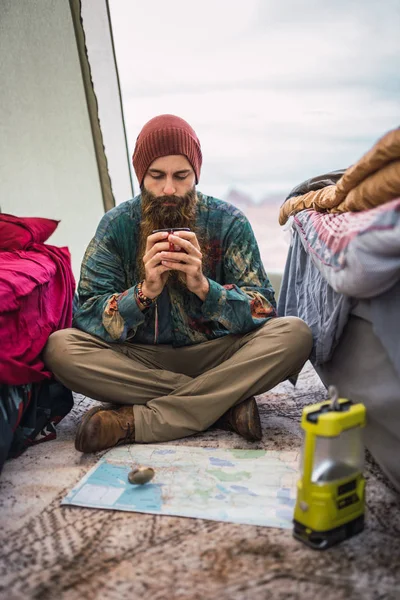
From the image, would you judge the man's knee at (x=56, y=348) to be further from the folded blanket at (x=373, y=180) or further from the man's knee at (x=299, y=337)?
the folded blanket at (x=373, y=180)

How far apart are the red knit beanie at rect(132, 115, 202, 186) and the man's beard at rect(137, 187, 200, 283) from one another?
0.31 ft

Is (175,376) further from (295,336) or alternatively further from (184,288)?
(295,336)

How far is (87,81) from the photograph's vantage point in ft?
10.4

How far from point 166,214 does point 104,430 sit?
27.1 inches

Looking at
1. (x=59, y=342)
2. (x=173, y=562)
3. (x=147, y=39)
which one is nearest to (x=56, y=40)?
(x=147, y=39)

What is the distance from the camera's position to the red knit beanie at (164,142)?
1908 mm

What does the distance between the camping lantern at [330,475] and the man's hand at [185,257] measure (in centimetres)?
65

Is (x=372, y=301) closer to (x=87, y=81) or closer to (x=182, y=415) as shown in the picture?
(x=182, y=415)

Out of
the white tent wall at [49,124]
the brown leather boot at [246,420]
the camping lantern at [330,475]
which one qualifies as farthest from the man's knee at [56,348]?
the white tent wall at [49,124]

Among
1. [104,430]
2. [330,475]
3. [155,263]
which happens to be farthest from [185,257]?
[330,475]

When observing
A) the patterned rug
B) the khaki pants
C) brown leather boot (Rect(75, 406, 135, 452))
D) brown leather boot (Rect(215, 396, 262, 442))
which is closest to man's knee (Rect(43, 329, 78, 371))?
the khaki pants

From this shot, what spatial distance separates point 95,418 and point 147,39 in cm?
233

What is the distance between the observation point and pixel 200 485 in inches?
56.0

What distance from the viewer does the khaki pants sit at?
174cm
